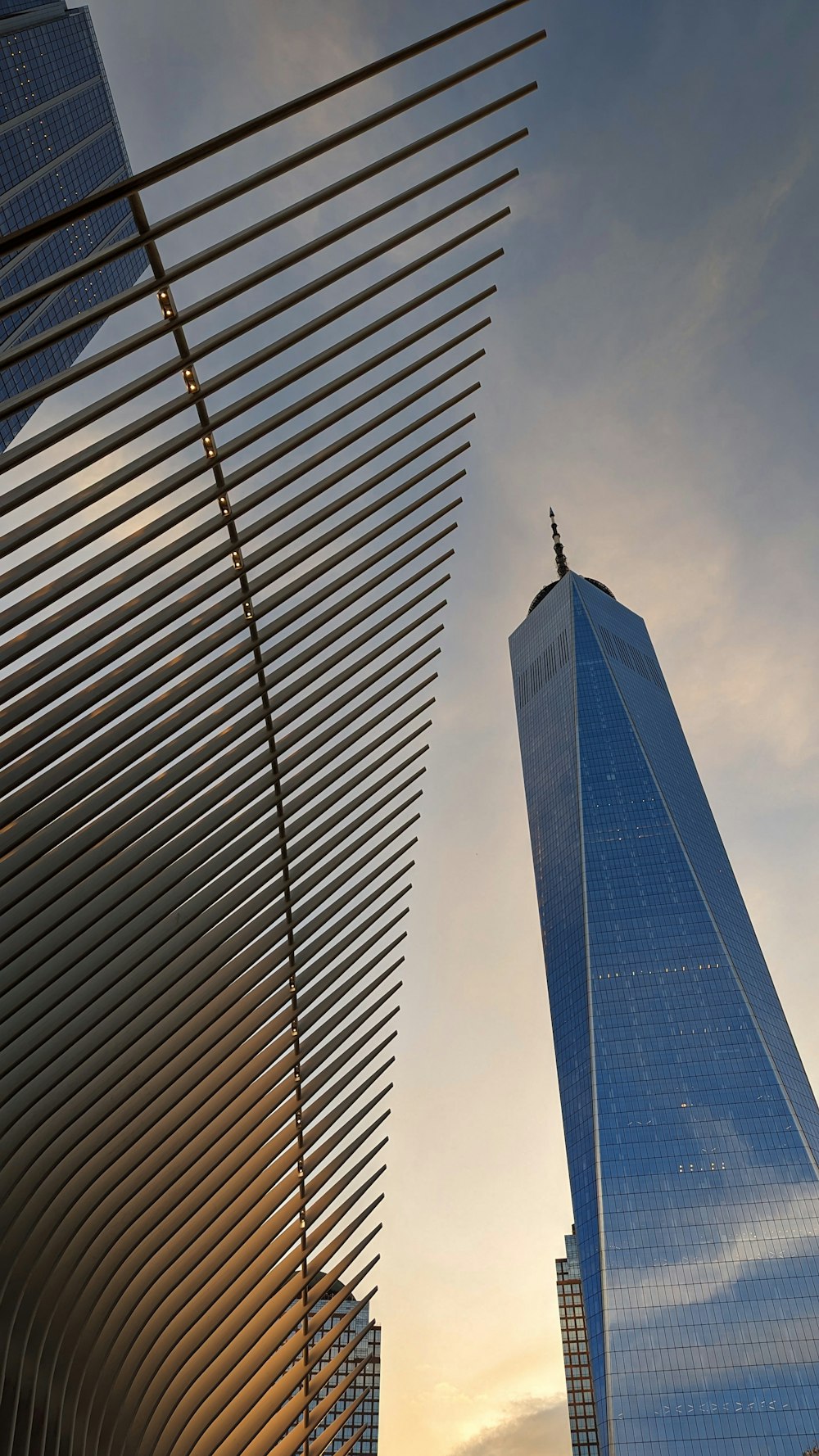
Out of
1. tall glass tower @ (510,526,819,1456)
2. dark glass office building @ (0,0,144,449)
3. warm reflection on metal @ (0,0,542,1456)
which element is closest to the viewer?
warm reflection on metal @ (0,0,542,1456)

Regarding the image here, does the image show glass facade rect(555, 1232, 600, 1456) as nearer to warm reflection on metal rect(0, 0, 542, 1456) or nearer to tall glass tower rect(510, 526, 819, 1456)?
tall glass tower rect(510, 526, 819, 1456)

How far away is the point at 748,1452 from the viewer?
286ft

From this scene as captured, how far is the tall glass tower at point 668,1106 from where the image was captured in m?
91.4

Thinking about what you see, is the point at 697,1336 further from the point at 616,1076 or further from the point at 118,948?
the point at 118,948

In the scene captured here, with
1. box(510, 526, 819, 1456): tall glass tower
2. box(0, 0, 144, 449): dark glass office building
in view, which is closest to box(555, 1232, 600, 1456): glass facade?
box(510, 526, 819, 1456): tall glass tower

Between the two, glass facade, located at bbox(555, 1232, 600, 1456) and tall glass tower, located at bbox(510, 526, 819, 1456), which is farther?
glass facade, located at bbox(555, 1232, 600, 1456)

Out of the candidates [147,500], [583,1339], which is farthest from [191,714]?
[583,1339]

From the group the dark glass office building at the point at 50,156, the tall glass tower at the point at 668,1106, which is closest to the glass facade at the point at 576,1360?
the tall glass tower at the point at 668,1106

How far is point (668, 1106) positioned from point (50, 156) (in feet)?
434

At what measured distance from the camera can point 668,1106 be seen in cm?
10675

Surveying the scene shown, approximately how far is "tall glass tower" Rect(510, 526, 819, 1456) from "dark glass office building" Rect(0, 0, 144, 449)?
82.0 m

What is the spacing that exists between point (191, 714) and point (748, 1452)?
9903cm

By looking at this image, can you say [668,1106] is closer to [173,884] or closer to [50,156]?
[173,884]

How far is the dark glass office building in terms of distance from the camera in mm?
121188
